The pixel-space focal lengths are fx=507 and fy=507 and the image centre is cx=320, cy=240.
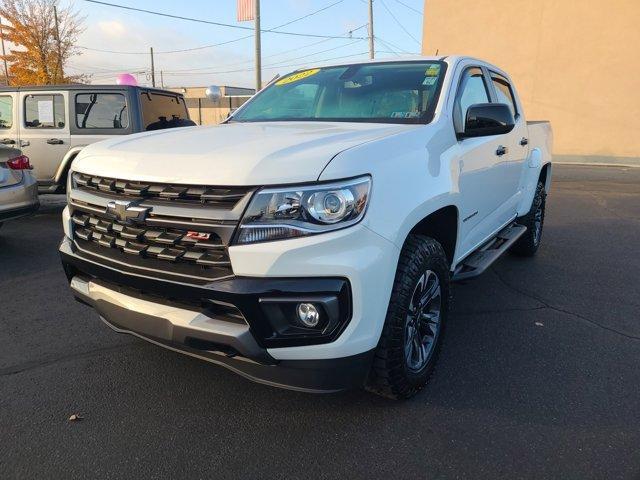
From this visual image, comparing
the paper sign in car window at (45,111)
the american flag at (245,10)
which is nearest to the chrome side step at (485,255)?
the paper sign in car window at (45,111)

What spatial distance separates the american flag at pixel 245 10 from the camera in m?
16.1

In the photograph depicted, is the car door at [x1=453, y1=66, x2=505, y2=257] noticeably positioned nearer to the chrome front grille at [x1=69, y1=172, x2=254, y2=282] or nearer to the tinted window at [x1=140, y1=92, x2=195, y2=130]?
the chrome front grille at [x1=69, y1=172, x2=254, y2=282]

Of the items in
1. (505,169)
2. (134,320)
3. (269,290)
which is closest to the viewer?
(269,290)

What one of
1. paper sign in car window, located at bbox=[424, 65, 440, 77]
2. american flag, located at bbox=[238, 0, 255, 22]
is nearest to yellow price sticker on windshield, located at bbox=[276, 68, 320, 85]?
paper sign in car window, located at bbox=[424, 65, 440, 77]

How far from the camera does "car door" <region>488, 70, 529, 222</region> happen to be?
4.05 m

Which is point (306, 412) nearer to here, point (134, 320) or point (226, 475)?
point (226, 475)

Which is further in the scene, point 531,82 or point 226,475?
point 531,82

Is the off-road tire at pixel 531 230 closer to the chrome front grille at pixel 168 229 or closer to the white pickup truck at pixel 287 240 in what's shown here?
the white pickup truck at pixel 287 240

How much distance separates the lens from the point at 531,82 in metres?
19.7

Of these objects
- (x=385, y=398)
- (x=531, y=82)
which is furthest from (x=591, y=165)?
(x=385, y=398)

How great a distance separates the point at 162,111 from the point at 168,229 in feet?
20.9

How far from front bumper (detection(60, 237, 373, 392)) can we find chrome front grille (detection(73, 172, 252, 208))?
0.34 m

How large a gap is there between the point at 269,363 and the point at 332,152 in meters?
0.93

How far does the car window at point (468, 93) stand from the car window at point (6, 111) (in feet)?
23.7
